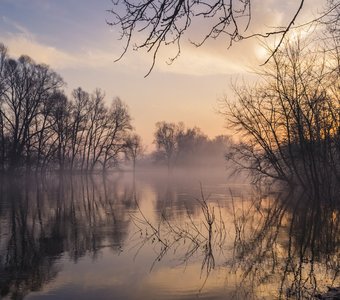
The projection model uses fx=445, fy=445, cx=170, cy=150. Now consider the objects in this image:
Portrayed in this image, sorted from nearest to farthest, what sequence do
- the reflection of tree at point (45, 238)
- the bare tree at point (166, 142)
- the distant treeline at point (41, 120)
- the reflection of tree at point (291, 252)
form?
the reflection of tree at point (291, 252)
the reflection of tree at point (45, 238)
the distant treeline at point (41, 120)
the bare tree at point (166, 142)

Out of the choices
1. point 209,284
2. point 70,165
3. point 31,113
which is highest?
point 31,113

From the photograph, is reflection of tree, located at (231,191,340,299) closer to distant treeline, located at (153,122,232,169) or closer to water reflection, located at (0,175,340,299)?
water reflection, located at (0,175,340,299)

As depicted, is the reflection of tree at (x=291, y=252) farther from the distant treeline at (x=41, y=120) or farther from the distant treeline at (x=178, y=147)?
the distant treeline at (x=178, y=147)

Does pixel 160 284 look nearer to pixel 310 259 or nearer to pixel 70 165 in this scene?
pixel 310 259

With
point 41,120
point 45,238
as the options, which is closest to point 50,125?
point 41,120

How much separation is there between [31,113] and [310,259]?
46760 mm

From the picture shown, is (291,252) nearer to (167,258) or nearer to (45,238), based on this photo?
(167,258)

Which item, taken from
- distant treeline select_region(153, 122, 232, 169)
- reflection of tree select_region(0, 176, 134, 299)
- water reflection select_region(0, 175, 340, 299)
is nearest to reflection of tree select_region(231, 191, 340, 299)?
water reflection select_region(0, 175, 340, 299)

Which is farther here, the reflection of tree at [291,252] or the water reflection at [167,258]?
the reflection of tree at [291,252]

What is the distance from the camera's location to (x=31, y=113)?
5162 centimetres

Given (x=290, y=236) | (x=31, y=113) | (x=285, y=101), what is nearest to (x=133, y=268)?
(x=290, y=236)

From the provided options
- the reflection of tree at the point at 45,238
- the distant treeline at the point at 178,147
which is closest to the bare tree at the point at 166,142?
the distant treeline at the point at 178,147

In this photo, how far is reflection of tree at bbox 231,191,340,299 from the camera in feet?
25.0

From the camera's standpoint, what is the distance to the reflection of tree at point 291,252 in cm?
761
